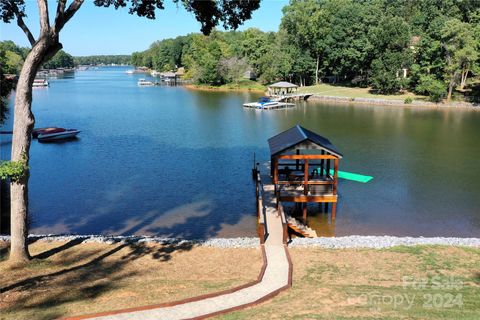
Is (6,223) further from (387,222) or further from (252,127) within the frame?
(252,127)

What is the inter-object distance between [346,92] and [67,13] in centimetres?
6590

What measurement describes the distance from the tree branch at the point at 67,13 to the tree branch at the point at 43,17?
1.00 feet

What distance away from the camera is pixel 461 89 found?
6500cm

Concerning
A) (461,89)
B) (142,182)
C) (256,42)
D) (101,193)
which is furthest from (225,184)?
(256,42)

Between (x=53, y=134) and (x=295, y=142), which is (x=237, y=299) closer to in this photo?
(x=295, y=142)

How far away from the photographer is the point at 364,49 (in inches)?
2717

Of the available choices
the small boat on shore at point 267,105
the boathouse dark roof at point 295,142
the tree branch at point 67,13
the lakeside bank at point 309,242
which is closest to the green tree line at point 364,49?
the small boat on shore at point 267,105

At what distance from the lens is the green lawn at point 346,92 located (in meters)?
66.5

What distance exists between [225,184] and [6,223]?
477 inches

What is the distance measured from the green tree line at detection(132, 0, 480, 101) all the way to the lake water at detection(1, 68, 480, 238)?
1008 centimetres

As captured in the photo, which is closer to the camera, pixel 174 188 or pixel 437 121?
pixel 174 188

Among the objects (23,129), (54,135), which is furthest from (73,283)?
(54,135)

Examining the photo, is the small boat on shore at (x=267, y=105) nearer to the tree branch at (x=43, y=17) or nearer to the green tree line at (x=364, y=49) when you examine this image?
the green tree line at (x=364, y=49)

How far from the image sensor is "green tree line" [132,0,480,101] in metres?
59.8
